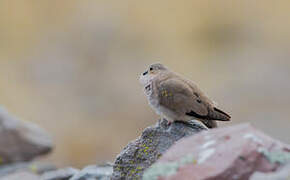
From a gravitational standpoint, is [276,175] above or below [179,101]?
below

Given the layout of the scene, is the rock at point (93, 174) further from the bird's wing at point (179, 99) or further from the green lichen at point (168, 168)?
the green lichen at point (168, 168)

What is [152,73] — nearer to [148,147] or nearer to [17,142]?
[148,147]

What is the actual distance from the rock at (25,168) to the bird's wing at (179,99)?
587 cm

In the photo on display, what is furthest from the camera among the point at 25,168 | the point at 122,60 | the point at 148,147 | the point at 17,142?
the point at 122,60

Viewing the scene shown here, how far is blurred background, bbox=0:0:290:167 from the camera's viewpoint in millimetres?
25750

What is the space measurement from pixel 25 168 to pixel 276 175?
9.11 meters

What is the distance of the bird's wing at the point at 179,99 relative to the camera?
816 centimetres

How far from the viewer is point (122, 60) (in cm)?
3023

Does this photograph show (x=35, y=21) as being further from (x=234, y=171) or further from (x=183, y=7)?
(x=234, y=171)

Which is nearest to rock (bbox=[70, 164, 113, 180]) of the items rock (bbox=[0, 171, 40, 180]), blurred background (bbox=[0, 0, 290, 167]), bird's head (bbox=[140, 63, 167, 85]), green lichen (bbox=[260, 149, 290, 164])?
rock (bbox=[0, 171, 40, 180])

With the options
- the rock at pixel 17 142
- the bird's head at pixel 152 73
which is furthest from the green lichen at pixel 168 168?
the rock at pixel 17 142

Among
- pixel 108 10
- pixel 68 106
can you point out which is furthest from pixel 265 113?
pixel 108 10

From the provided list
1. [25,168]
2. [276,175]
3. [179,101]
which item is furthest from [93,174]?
[276,175]

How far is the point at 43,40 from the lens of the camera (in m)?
32.3
